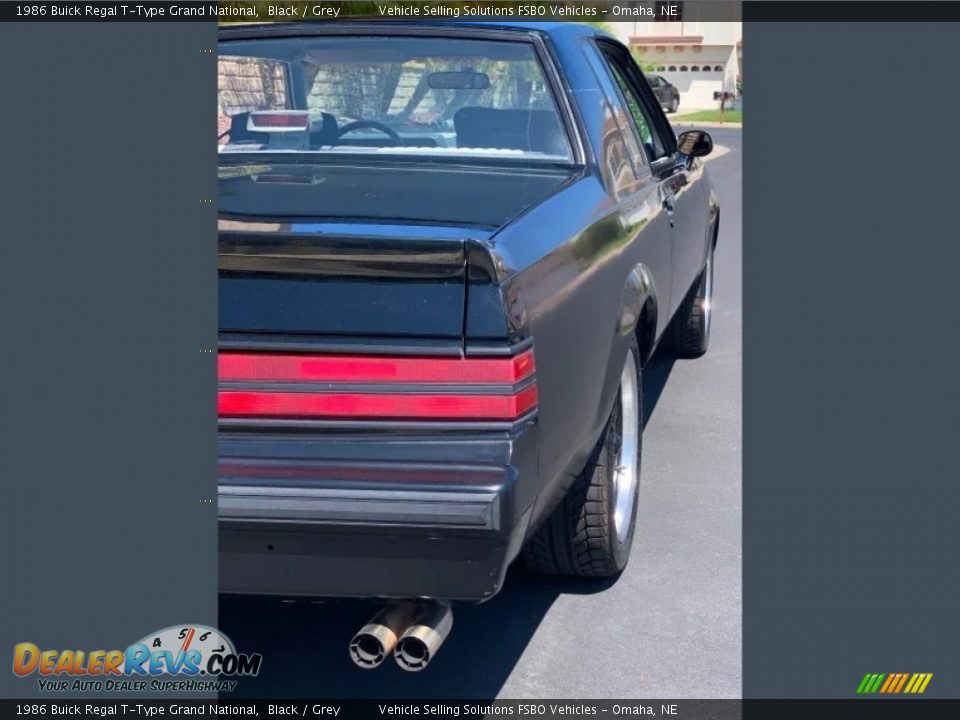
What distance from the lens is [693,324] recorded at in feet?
24.4

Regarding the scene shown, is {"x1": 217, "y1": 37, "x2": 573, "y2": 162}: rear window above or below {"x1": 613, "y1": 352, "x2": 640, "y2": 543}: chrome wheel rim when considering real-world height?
above

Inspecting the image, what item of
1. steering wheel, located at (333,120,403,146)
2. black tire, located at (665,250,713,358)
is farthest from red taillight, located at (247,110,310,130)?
black tire, located at (665,250,713,358)

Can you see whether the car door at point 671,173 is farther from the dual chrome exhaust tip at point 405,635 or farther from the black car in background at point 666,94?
the black car in background at point 666,94

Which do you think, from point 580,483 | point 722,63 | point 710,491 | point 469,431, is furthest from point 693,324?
point 722,63

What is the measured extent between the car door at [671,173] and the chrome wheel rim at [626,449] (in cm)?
91

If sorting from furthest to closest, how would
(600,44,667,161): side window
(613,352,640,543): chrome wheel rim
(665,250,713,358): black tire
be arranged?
(665,250,713,358): black tire
(600,44,667,161): side window
(613,352,640,543): chrome wheel rim

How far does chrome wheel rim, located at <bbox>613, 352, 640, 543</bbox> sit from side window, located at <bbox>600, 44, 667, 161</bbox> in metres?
1.27

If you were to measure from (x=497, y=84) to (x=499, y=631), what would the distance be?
6.13ft

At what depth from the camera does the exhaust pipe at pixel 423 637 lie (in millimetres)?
2891

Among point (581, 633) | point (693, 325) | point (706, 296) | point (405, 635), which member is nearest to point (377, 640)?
point (405, 635)

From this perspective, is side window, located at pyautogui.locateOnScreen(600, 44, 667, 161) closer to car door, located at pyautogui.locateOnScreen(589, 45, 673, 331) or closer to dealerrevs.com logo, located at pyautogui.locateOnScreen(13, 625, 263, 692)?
car door, located at pyautogui.locateOnScreen(589, 45, 673, 331)

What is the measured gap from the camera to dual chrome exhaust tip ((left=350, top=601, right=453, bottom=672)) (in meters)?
2.87
